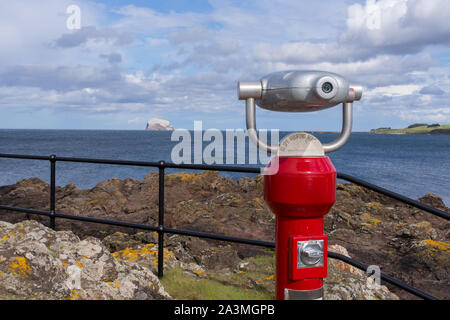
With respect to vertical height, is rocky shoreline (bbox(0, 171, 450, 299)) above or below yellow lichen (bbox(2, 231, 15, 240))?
below

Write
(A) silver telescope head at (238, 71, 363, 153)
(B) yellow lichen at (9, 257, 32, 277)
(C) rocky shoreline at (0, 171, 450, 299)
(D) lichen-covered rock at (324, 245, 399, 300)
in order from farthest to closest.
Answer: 1. (C) rocky shoreline at (0, 171, 450, 299)
2. (D) lichen-covered rock at (324, 245, 399, 300)
3. (B) yellow lichen at (9, 257, 32, 277)
4. (A) silver telescope head at (238, 71, 363, 153)

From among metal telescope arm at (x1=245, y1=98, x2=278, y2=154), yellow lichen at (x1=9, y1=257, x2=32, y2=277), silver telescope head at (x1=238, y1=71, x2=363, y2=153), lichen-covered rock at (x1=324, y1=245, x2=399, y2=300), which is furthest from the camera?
lichen-covered rock at (x1=324, y1=245, x2=399, y2=300)

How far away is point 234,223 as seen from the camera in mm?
8406

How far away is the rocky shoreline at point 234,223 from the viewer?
554 cm

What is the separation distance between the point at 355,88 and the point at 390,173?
1694 inches

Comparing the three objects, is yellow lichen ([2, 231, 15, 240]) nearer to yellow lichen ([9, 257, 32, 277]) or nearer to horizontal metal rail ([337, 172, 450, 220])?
yellow lichen ([9, 257, 32, 277])

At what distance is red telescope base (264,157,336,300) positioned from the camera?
5.95 feet

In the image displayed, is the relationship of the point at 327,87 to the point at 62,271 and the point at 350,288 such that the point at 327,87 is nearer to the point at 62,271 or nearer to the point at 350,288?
the point at 350,288

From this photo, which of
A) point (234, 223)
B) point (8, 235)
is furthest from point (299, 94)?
point (234, 223)

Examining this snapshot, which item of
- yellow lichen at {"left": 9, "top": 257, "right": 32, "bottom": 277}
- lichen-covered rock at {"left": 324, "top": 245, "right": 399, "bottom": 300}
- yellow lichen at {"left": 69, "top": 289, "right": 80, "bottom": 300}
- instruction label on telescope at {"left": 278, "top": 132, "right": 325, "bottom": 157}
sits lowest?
lichen-covered rock at {"left": 324, "top": 245, "right": 399, "bottom": 300}

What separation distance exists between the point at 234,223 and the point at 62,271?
241 inches

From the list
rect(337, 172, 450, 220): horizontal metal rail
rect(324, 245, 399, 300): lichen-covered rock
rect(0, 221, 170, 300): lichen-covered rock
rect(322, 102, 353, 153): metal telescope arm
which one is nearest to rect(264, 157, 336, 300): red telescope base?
rect(322, 102, 353, 153): metal telescope arm
